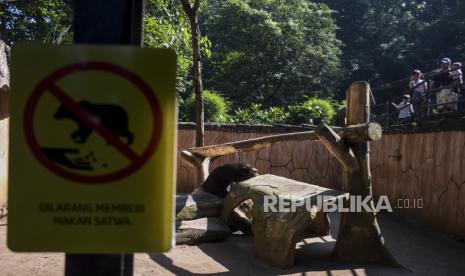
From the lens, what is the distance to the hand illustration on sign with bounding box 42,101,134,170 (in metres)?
1.33

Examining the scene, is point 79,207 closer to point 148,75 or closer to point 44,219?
point 44,219

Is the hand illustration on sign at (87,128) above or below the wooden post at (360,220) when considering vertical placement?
above

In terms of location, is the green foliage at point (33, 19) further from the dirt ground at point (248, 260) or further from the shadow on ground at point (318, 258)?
the shadow on ground at point (318, 258)

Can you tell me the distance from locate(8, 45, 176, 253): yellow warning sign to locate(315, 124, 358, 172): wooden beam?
505 centimetres

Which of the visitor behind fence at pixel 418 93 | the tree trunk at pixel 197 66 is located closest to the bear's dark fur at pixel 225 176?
the tree trunk at pixel 197 66

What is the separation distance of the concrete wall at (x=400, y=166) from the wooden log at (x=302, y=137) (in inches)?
79.1

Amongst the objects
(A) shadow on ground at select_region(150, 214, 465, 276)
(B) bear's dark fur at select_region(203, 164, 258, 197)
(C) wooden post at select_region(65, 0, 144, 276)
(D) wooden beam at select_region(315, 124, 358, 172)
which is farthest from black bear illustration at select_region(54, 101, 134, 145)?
(B) bear's dark fur at select_region(203, 164, 258, 197)

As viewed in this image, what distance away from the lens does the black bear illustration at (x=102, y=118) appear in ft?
4.40

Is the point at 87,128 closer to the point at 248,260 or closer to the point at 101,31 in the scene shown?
the point at 101,31

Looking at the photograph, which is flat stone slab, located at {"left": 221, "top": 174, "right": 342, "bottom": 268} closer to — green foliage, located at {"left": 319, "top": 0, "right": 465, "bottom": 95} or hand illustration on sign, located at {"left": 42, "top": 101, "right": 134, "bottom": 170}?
hand illustration on sign, located at {"left": 42, "top": 101, "right": 134, "bottom": 170}

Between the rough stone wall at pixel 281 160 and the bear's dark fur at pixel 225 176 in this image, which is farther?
the rough stone wall at pixel 281 160

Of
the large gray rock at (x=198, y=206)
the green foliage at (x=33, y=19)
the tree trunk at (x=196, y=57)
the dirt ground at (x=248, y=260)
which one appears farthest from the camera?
the green foliage at (x=33, y=19)

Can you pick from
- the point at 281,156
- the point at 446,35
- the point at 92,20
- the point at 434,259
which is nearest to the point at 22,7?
Answer: the point at 281,156

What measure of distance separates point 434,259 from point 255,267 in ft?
8.16
